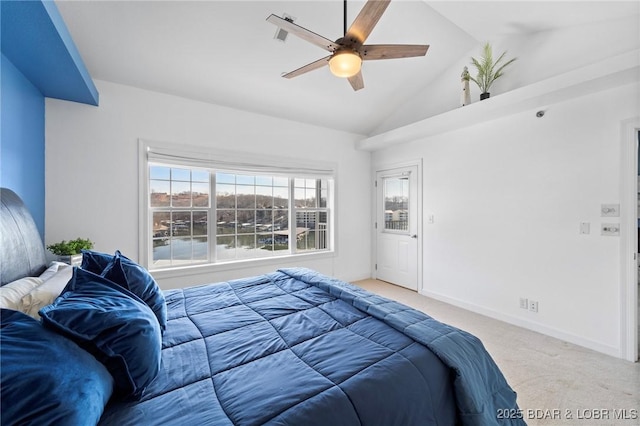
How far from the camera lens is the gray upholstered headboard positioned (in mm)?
1436

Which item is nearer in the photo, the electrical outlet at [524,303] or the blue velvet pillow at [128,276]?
the blue velvet pillow at [128,276]

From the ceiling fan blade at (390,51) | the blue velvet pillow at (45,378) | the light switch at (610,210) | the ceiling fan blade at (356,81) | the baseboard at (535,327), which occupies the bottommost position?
the baseboard at (535,327)

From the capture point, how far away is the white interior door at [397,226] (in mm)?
4234

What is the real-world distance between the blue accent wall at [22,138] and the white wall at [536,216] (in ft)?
14.6

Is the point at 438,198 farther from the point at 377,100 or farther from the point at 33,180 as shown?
the point at 33,180

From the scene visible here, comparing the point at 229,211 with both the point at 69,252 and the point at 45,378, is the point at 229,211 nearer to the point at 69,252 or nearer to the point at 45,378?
the point at 69,252

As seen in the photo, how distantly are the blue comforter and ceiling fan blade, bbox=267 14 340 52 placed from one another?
5.68ft

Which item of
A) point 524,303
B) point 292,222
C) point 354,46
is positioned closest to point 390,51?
point 354,46

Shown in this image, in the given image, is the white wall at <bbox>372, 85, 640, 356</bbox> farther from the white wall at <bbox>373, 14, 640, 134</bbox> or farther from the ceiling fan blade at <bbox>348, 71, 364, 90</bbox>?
the ceiling fan blade at <bbox>348, 71, 364, 90</bbox>

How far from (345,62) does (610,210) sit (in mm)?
2755

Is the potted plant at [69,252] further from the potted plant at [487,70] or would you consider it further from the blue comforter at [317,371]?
the potted plant at [487,70]

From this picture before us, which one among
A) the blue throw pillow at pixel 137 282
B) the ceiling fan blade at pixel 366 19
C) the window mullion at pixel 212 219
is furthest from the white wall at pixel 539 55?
the blue throw pillow at pixel 137 282

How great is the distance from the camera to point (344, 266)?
15.2ft

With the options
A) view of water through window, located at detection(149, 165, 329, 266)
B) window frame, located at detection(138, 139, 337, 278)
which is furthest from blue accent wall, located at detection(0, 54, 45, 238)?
view of water through window, located at detection(149, 165, 329, 266)
